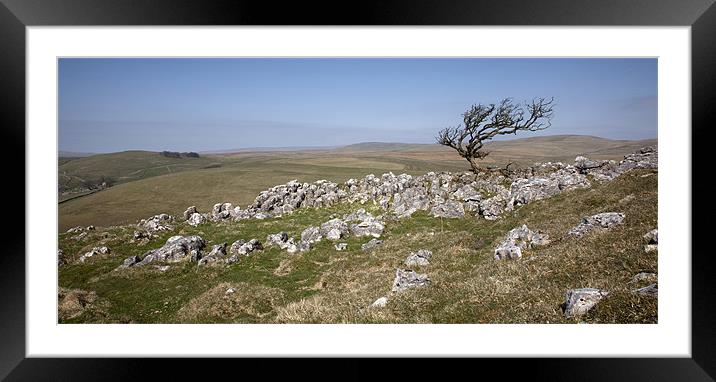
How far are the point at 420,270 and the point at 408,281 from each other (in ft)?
3.69

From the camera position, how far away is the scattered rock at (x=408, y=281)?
273 inches

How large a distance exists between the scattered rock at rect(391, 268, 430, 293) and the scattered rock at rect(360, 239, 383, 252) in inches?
140

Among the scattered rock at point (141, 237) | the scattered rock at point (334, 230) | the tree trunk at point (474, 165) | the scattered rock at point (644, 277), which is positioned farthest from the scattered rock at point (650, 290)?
the tree trunk at point (474, 165)

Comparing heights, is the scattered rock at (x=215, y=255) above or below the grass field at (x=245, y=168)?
below

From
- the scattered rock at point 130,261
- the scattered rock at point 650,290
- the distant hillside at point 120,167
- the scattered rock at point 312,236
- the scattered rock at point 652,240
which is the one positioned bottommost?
the scattered rock at point 130,261

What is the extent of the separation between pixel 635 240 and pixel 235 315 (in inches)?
291

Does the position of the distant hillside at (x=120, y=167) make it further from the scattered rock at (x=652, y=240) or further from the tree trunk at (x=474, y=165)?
the tree trunk at (x=474, y=165)

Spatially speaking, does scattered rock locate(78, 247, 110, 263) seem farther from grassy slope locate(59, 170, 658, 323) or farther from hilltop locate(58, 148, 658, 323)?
grassy slope locate(59, 170, 658, 323)

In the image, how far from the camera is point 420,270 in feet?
26.7

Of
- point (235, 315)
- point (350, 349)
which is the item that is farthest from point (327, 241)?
point (350, 349)

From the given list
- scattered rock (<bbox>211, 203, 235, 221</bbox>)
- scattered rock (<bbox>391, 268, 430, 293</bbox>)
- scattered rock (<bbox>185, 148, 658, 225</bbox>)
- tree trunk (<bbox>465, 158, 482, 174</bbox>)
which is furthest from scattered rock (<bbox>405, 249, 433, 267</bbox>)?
tree trunk (<bbox>465, 158, 482, 174</bbox>)

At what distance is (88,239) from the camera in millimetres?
12320
